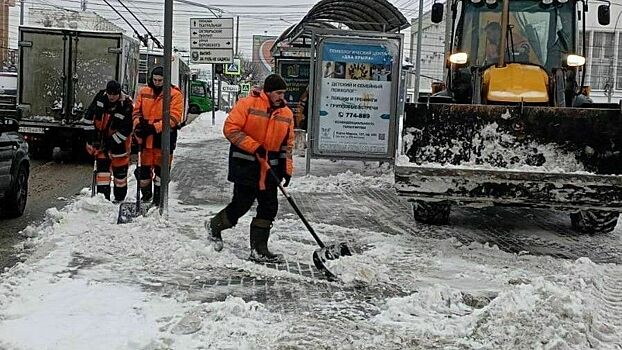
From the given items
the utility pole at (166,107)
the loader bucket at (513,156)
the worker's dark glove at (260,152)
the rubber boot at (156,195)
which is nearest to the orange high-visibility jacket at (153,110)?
the utility pole at (166,107)

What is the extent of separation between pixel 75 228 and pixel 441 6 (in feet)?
19.2

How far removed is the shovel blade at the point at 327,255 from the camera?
7173 millimetres

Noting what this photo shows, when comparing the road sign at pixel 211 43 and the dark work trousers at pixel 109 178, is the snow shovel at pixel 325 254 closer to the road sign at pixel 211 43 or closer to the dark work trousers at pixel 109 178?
the dark work trousers at pixel 109 178

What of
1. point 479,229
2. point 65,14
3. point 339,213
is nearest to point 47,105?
point 339,213

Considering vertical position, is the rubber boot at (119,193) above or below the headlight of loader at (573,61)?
below

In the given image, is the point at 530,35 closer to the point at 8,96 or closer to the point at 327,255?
the point at 327,255

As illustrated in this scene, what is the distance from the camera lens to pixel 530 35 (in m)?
10.7

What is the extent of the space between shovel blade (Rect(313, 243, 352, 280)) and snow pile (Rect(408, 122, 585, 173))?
173cm

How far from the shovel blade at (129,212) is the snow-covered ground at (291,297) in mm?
106

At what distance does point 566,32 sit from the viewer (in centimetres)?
1078

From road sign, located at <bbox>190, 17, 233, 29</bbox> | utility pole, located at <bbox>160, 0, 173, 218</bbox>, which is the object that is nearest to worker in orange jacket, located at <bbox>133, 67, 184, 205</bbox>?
utility pole, located at <bbox>160, 0, 173, 218</bbox>

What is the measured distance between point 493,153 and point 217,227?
3.07 meters

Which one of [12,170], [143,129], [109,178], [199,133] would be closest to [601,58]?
[199,133]

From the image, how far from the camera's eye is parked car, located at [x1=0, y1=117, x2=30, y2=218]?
9.89 m
